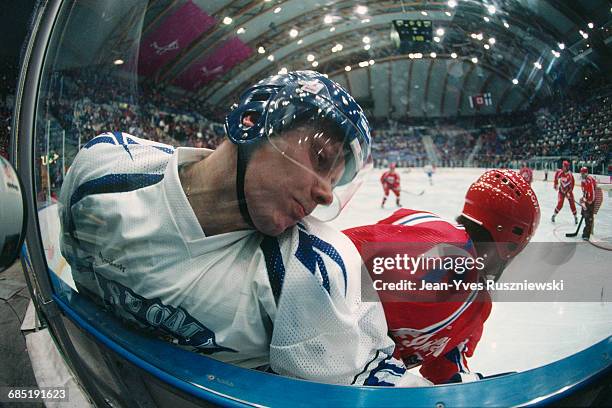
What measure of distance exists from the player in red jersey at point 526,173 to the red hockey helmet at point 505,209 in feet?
0.06

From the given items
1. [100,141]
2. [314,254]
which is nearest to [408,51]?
[314,254]

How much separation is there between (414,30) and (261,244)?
462mm

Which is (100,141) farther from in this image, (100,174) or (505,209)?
(505,209)

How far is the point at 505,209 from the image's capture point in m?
0.77

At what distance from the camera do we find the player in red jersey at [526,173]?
67cm

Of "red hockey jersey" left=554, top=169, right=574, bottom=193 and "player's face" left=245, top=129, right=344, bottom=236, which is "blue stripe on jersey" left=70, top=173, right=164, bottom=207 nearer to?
"player's face" left=245, top=129, right=344, bottom=236

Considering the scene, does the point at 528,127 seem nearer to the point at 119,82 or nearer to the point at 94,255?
the point at 94,255

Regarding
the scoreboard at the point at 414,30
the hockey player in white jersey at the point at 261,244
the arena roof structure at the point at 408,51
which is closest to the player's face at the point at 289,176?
Result: the hockey player in white jersey at the point at 261,244

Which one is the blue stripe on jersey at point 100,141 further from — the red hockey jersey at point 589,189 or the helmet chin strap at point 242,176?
the red hockey jersey at point 589,189

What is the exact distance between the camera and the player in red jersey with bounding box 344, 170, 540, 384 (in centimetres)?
68

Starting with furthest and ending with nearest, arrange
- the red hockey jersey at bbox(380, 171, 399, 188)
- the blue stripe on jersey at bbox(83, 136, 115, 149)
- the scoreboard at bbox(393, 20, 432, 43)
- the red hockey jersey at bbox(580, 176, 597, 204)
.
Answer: the red hockey jersey at bbox(380, 171, 399, 188), the blue stripe on jersey at bbox(83, 136, 115, 149), the scoreboard at bbox(393, 20, 432, 43), the red hockey jersey at bbox(580, 176, 597, 204)

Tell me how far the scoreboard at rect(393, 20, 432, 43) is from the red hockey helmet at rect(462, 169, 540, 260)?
30 cm

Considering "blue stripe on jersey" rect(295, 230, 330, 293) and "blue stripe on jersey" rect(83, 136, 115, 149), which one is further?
"blue stripe on jersey" rect(83, 136, 115, 149)

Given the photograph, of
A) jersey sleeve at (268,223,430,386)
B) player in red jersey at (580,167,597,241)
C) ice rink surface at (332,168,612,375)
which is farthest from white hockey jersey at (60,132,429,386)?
player in red jersey at (580,167,597,241)
